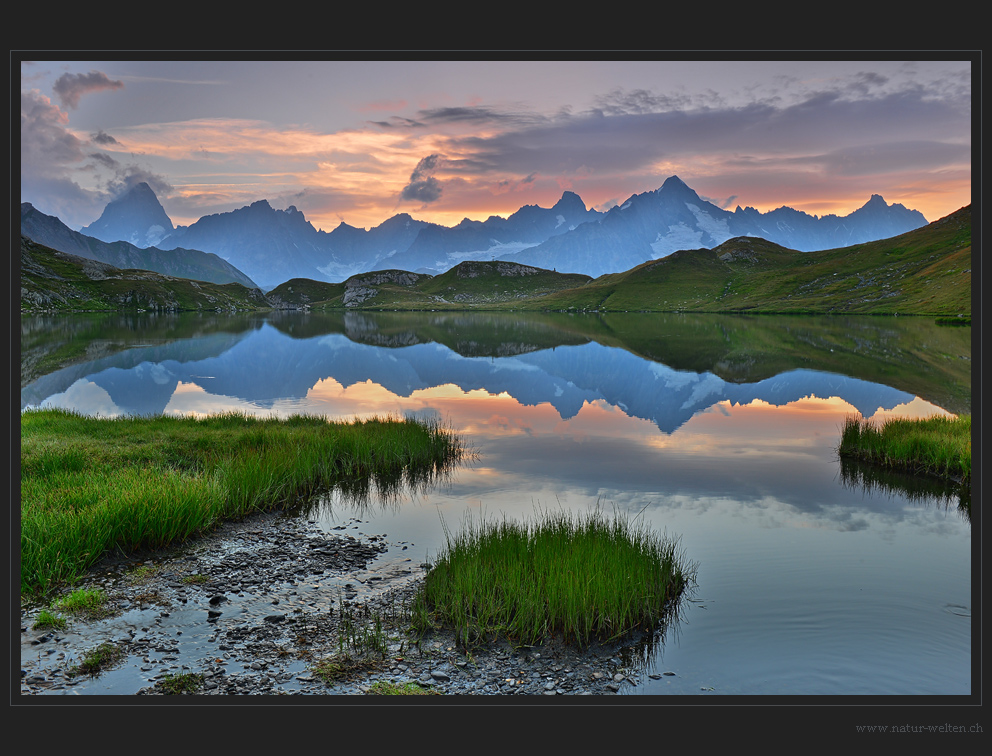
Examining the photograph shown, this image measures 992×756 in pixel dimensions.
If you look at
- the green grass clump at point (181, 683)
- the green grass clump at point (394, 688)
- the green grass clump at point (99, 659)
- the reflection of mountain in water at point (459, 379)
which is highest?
the reflection of mountain in water at point (459, 379)

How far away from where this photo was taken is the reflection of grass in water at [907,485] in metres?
22.3

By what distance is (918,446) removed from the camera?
2686 centimetres

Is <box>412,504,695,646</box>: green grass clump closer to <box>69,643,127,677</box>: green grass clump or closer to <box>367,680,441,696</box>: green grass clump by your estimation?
<box>367,680,441,696</box>: green grass clump

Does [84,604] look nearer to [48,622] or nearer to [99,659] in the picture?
[48,622]

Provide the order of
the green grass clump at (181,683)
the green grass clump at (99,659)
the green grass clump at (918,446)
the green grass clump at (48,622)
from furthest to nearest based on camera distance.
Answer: the green grass clump at (918,446)
the green grass clump at (48,622)
the green grass clump at (99,659)
the green grass clump at (181,683)

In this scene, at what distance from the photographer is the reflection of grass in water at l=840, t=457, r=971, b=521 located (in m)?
22.3

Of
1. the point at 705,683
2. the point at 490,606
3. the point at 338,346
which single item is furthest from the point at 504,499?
the point at 338,346

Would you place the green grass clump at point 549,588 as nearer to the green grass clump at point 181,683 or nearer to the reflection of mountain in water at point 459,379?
the green grass clump at point 181,683

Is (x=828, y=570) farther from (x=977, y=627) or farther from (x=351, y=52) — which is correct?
(x=351, y=52)

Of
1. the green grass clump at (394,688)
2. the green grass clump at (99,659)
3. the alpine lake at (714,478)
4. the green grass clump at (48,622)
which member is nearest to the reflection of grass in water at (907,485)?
the alpine lake at (714,478)

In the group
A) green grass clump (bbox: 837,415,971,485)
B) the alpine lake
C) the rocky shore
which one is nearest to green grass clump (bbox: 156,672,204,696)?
the rocky shore

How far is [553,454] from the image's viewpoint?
30172 mm

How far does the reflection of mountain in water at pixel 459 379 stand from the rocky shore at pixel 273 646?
2675cm

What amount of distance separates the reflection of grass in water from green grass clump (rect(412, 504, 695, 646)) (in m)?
13.3
